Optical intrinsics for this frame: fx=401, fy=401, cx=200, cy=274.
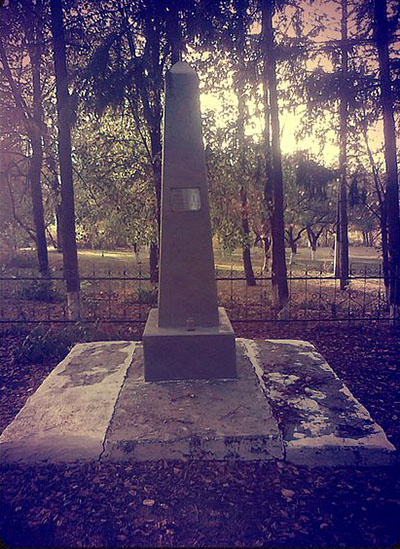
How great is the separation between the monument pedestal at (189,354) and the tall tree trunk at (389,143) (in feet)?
15.4

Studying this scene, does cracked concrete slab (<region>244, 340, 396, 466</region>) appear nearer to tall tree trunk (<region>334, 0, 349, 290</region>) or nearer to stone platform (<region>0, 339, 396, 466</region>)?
stone platform (<region>0, 339, 396, 466</region>)

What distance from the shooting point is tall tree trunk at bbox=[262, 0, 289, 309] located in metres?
8.34

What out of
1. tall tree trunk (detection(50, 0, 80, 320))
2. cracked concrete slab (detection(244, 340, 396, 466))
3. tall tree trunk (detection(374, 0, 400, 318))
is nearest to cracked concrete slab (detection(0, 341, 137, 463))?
cracked concrete slab (detection(244, 340, 396, 466))

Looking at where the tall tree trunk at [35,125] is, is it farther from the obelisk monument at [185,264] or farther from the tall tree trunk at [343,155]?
the tall tree trunk at [343,155]

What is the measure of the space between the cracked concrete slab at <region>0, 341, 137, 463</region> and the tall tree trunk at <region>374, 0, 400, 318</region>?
5.74 metres

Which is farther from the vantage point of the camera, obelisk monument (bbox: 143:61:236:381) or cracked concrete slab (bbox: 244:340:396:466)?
obelisk monument (bbox: 143:61:236:381)

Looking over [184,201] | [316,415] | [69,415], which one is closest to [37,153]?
[184,201]

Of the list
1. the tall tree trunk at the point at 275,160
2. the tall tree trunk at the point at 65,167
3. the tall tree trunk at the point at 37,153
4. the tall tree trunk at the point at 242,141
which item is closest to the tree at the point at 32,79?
the tall tree trunk at the point at 37,153

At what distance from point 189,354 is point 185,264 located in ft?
3.35

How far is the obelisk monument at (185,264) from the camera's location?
4.46 meters

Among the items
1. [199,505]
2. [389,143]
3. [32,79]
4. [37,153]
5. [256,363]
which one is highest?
[32,79]

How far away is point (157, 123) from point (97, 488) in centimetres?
846

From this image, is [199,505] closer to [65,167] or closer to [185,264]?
[185,264]

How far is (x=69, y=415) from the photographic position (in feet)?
12.6
